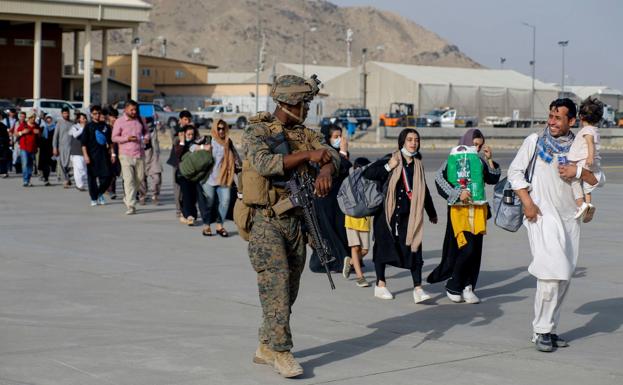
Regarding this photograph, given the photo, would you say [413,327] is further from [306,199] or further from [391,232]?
[306,199]

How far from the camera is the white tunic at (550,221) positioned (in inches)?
294

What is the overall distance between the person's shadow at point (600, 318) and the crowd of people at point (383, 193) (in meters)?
0.64

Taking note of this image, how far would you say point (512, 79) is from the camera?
98250 millimetres

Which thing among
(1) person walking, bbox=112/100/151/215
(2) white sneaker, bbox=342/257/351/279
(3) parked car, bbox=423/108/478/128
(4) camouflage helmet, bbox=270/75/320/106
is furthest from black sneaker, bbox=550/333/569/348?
(3) parked car, bbox=423/108/478/128

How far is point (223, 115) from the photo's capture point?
2618 inches

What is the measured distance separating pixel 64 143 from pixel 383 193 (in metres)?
13.3

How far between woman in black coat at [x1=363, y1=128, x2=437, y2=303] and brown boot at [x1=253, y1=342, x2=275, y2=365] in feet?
9.77

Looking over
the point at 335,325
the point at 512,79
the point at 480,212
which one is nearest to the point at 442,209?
the point at 480,212

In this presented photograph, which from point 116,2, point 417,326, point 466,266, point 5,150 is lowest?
point 417,326

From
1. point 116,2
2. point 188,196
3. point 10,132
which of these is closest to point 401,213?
point 188,196

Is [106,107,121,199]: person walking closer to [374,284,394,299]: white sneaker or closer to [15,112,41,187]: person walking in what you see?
[15,112,41,187]: person walking

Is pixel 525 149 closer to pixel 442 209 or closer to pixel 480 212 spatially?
pixel 480 212

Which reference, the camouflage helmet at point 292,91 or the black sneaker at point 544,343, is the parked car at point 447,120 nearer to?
the black sneaker at point 544,343

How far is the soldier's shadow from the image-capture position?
7.31 m
